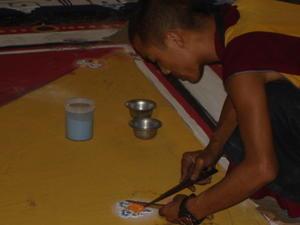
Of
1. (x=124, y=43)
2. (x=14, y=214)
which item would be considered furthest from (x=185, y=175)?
(x=124, y=43)

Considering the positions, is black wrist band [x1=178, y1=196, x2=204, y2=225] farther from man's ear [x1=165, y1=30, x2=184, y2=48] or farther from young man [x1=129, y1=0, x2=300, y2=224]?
man's ear [x1=165, y1=30, x2=184, y2=48]

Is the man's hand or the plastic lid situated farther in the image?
the plastic lid

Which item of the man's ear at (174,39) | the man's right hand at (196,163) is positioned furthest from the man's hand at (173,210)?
Answer: the man's ear at (174,39)

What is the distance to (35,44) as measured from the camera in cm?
353

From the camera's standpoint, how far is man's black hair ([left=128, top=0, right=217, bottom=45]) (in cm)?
180

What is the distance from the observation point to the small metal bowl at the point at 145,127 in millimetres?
2535

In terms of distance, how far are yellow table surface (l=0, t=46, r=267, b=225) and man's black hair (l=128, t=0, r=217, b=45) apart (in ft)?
1.97

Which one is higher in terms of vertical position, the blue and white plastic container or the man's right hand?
the man's right hand

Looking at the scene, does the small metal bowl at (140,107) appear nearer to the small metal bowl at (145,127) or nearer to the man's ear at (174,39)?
the small metal bowl at (145,127)

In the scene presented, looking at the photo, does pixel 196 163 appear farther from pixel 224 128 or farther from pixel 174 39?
pixel 174 39

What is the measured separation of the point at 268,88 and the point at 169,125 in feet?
2.74

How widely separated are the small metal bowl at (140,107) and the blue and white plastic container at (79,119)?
21cm

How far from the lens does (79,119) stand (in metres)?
2.44

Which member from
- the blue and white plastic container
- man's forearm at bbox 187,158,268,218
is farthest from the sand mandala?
the blue and white plastic container
